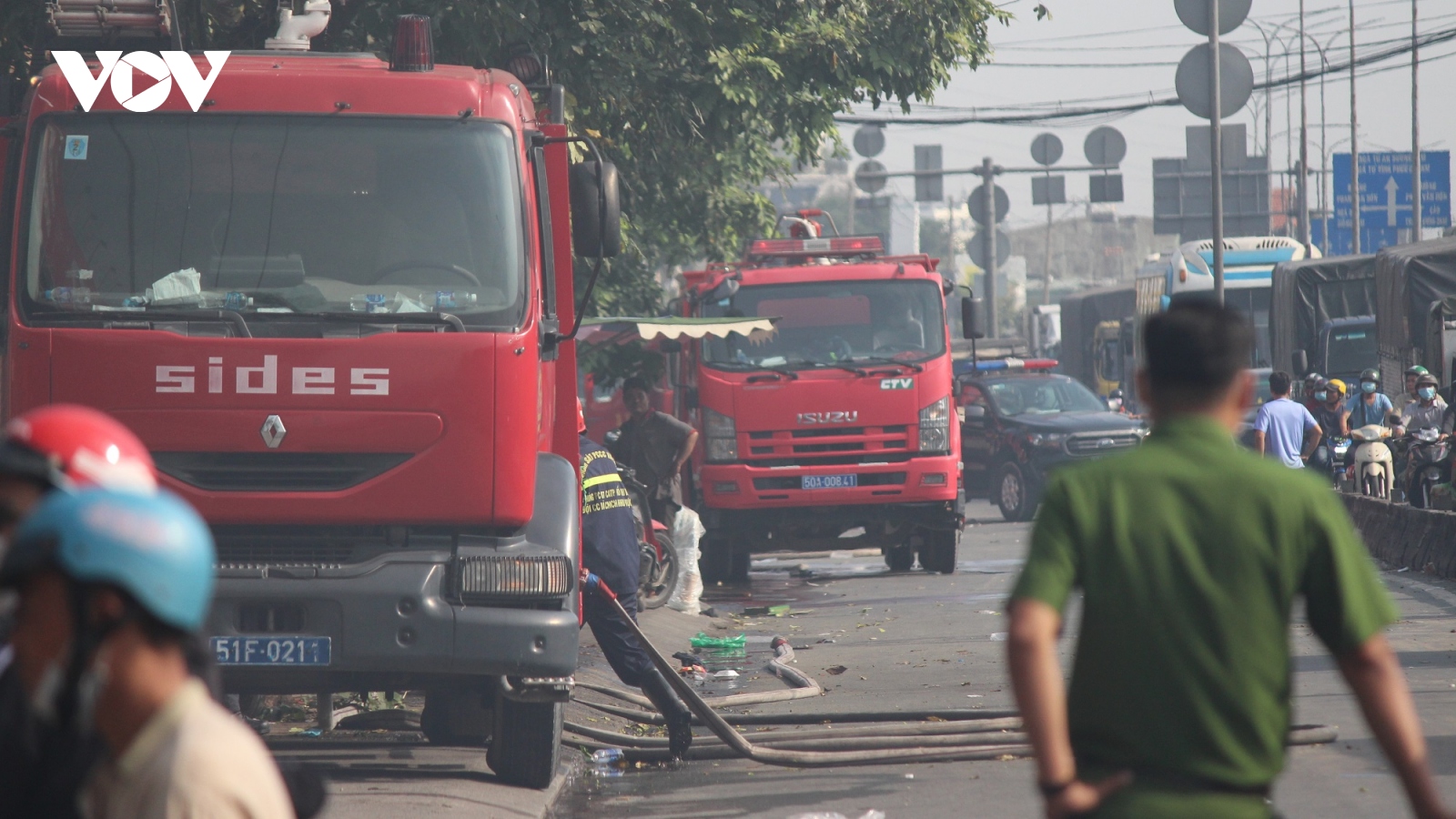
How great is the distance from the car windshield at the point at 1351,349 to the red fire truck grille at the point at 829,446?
11.9 m

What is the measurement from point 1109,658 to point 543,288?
4.86m


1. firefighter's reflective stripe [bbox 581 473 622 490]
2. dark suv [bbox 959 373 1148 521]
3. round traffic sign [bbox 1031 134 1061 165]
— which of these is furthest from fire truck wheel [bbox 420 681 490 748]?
round traffic sign [bbox 1031 134 1061 165]

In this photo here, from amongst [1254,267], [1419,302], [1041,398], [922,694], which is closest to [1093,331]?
[1254,267]

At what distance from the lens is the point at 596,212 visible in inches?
308

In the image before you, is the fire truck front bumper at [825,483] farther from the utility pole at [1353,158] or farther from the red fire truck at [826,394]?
the utility pole at [1353,158]

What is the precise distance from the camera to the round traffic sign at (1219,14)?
20031mm

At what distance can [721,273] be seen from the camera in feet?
56.8

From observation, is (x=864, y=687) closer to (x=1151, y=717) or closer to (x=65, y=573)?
(x=1151, y=717)

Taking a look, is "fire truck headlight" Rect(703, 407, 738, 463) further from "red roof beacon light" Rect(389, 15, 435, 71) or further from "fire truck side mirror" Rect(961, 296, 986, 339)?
"red roof beacon light" Rect(389, 15, 435, 71)

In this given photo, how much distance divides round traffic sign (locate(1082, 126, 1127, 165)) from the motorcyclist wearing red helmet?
37.1 meters

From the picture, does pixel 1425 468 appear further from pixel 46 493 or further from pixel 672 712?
pixel 46 493

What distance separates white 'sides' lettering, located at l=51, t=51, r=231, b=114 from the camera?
7.29 metres

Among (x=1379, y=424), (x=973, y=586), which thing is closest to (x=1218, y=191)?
(x=1379, y=424)

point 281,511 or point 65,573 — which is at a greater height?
point 65,573
